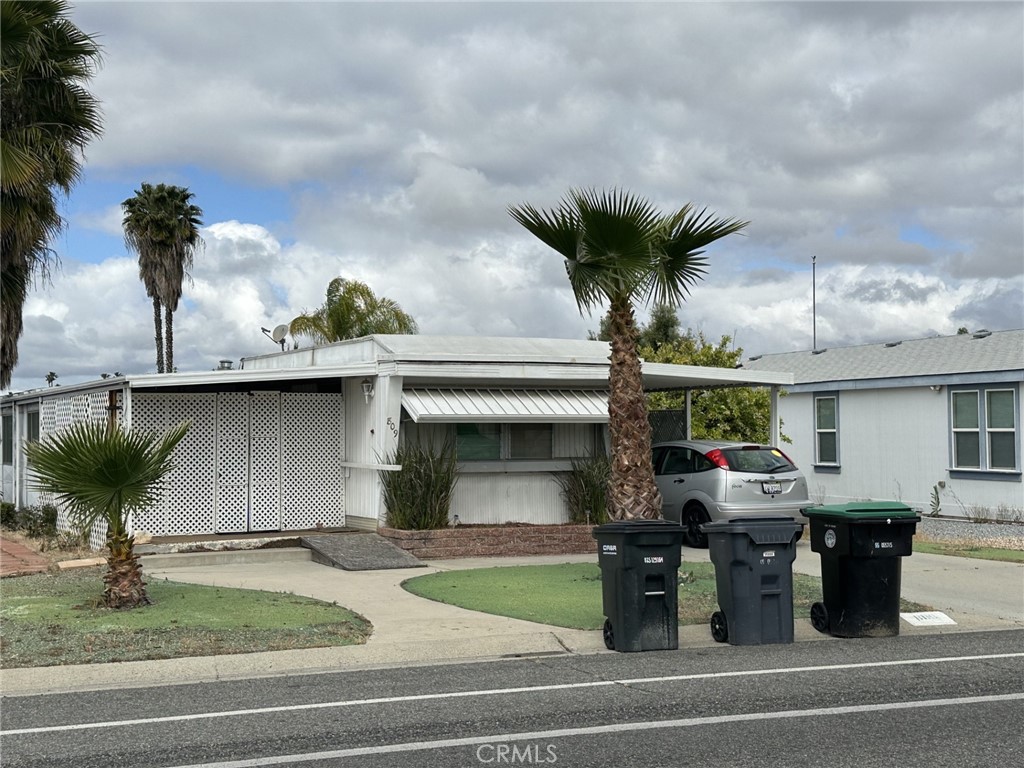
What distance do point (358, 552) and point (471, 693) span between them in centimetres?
686

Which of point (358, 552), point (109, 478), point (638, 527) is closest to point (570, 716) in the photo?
point (638, 527)

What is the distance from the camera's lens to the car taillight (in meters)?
16.2

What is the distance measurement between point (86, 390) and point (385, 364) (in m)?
4.33

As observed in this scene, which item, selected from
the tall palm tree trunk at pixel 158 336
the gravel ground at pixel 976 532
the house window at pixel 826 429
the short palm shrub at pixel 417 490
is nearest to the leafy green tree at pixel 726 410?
the house window at pixel 826 429

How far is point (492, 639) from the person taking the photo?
32.0 ft

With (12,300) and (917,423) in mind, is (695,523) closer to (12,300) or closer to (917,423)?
(917,423)

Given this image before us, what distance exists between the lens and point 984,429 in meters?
21.2

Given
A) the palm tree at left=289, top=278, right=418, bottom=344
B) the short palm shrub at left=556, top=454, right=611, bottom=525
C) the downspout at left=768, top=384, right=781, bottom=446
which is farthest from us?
the palm tree at left=289, top=278, right=418, bottom=344

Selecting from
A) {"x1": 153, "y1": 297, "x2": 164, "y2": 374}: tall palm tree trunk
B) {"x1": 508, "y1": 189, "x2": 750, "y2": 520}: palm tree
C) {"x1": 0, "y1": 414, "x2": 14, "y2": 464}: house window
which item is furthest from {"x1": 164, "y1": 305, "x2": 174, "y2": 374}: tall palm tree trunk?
{"x1": 508, "y1": 189, "x2": 750, "y2": 520}: palm tree

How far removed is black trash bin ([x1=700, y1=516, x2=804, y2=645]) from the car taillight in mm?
6413

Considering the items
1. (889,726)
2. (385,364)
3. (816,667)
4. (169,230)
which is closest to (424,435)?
(385,364)

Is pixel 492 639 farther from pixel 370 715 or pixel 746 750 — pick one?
pixel 746 750

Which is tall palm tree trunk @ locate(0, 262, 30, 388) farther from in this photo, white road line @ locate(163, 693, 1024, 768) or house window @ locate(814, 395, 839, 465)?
house window @ locate(814, 395, 839, 465)

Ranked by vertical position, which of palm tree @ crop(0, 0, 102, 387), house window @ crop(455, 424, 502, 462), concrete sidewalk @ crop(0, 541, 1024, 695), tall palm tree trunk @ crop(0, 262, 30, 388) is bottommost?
concrete sidewalk @ crop(0, 541, 1024, 695)
